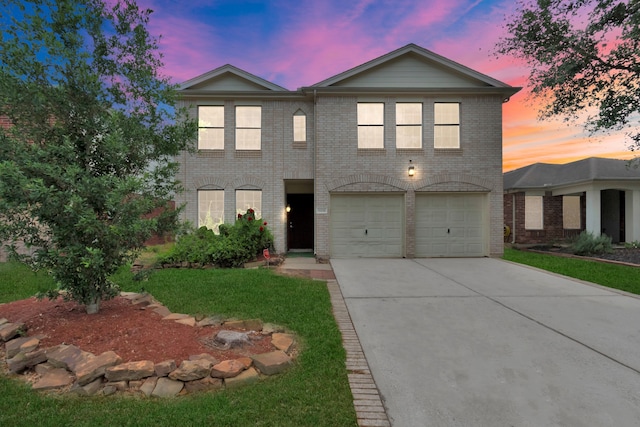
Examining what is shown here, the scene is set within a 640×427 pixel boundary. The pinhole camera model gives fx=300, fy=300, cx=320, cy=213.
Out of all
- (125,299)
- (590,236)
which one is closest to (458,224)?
(590,236)

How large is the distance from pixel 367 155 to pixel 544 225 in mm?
11079

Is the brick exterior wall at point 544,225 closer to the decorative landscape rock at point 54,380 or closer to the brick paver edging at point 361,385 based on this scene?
the brick paver edging at point 361,385

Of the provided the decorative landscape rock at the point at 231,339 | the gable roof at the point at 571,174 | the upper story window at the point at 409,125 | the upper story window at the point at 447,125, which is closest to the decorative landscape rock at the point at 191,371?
the decorative landscape rock at the point at 231,339

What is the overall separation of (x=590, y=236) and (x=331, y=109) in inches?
449

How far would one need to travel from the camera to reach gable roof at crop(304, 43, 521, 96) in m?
10.7

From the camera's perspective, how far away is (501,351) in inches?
144

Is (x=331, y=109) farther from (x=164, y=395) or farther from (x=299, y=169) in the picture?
(x=164, y=395)

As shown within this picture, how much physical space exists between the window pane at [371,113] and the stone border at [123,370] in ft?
30.6

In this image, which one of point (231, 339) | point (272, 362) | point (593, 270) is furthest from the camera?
point (593, 270)

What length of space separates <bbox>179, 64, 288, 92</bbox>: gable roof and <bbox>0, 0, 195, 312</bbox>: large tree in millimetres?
7162

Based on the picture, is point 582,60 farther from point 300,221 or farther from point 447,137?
point 300,221

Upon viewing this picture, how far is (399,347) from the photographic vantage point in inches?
149

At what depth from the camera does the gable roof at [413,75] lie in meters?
10.7

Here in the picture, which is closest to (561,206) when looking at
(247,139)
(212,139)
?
(247,139)
